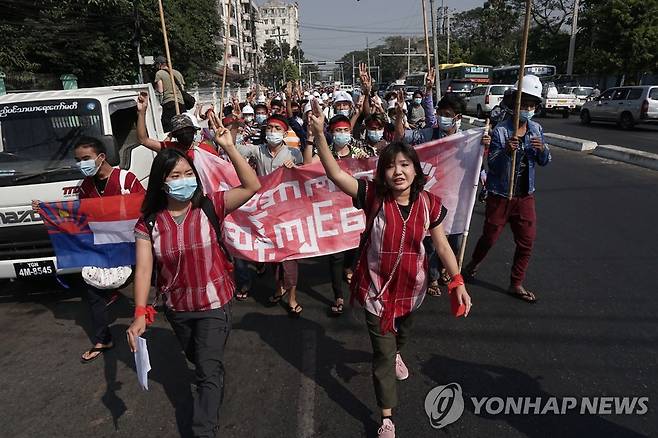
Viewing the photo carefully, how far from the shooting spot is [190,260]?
2.50m

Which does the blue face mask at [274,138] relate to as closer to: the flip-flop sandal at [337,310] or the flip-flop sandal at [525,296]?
the flip-flop sandal at [337,310]

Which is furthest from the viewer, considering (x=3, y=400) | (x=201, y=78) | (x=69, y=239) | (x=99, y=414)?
(x=201, y=78)

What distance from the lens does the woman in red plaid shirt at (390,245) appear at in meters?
2.55

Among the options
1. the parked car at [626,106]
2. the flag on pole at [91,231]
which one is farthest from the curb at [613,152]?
the flag on pole at [91,231]

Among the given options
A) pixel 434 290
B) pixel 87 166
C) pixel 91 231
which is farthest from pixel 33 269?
pixel 434 290

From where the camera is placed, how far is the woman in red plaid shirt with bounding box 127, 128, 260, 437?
2.43 metres

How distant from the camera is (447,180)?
14.1 feet

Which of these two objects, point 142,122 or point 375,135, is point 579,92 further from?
point 142,122

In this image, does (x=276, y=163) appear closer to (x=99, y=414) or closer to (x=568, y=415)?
(x=99, y=414)

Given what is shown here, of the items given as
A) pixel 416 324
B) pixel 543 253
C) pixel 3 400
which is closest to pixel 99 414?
pixel 3 400

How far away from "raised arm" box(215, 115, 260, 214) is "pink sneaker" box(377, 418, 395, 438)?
4.87ft

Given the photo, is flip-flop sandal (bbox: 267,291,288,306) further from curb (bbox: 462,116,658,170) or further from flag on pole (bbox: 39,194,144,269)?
curb (bbox: 462,116,658,170)

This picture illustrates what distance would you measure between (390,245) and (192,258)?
3.51 feet

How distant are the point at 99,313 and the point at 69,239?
0.72m
